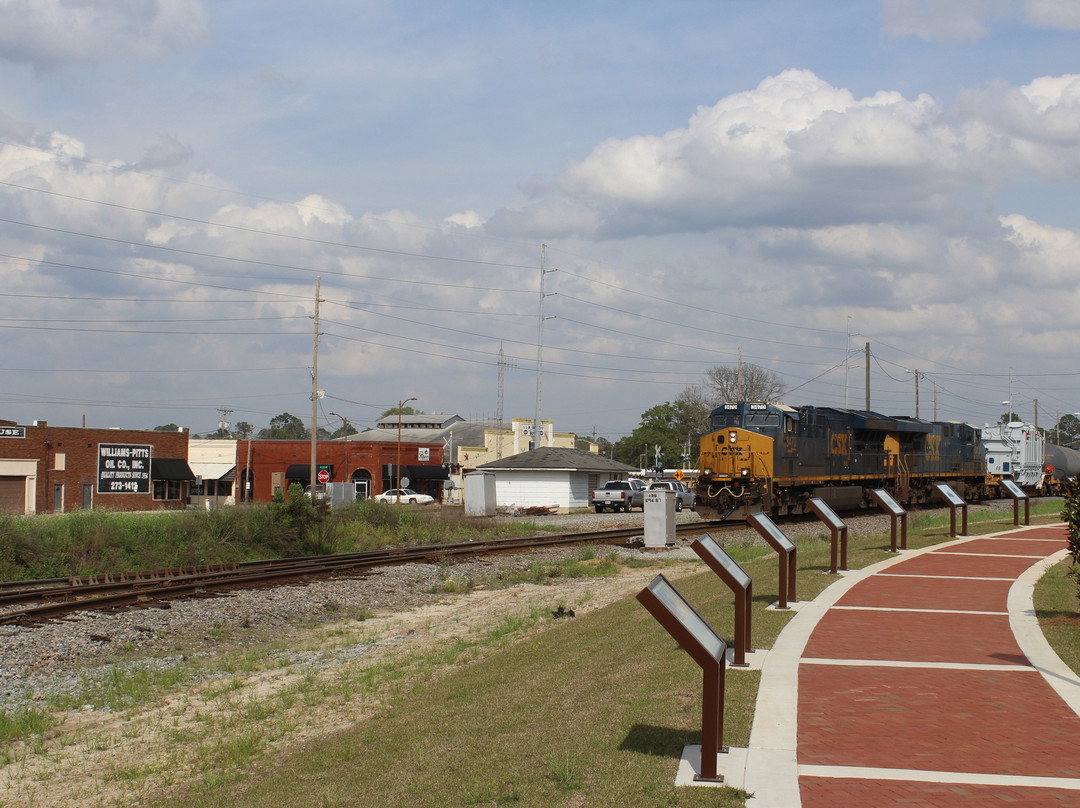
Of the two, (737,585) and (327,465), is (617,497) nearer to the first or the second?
(327,465)

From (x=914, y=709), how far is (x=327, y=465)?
2651 inches

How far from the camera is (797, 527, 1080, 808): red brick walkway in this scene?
18.2 feet

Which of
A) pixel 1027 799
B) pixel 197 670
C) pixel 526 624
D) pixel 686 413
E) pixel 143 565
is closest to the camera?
pixel 1027 799

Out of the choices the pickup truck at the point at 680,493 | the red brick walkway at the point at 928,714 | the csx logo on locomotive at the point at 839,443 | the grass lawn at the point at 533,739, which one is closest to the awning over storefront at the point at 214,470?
the pickup truck at the point at 680,493

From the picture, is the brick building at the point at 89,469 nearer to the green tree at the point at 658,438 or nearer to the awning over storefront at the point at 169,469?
the awning over storefront at the point at 169,469

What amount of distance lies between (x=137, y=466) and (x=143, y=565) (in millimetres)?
42750

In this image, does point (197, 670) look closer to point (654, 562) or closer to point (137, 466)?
point (654, 562)

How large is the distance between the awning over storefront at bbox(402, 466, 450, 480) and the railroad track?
47908mm

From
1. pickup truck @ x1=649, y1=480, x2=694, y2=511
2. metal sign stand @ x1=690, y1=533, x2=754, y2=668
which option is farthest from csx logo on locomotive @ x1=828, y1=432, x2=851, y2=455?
metal sign stand @ x1=690, y1=533, x2=754, y2=668

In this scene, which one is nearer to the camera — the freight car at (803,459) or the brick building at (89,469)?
the freight car at (803,459)

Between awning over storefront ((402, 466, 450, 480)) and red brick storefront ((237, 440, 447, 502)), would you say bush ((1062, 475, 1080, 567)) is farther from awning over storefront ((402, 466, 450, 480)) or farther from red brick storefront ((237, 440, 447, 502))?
awning over storefront ((402, 466, 450, 480))

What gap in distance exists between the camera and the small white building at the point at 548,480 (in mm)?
50478

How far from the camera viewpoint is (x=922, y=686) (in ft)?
25.9

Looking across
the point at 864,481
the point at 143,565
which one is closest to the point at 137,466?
the point at 143,565
